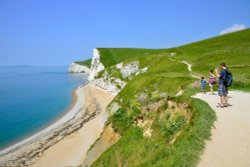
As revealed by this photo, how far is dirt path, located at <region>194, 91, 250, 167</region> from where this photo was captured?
1090cm

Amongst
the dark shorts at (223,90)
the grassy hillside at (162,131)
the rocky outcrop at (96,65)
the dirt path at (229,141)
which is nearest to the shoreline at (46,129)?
the grassy hillside at (162,131)

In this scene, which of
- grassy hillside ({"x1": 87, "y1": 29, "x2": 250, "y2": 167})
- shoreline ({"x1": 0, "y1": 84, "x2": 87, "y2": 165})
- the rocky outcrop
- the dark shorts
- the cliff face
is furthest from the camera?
the rocky outcrop

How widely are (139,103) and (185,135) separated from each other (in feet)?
39.4

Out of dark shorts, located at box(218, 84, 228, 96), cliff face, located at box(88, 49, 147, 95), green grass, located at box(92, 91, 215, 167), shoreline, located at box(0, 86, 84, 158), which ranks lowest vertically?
shoreline, located at box(0, 86, 84, 158)

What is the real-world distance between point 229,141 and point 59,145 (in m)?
38.1

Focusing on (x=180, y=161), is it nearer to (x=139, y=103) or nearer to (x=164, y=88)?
(x=139, y=103)

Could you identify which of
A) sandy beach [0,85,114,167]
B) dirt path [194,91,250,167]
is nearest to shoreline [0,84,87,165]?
sandy beach [0,85,114,167]

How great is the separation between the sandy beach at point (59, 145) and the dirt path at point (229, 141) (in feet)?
82.9

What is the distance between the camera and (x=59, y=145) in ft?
148

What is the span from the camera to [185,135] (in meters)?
13.6

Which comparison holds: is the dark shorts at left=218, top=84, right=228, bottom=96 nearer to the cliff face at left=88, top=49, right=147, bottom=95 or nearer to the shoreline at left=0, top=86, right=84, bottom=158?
the shoreline at left=0, top=86, right=84, bottom=158

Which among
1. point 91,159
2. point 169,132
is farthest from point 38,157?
point 169,132

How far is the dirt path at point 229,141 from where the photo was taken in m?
10.9

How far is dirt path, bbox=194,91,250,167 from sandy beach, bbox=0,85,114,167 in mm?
25282
